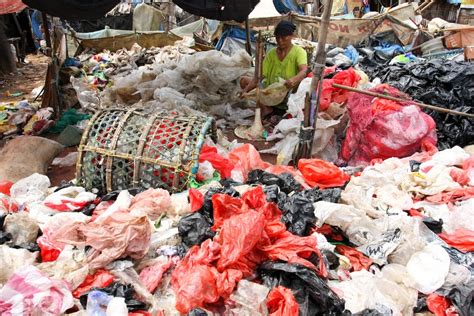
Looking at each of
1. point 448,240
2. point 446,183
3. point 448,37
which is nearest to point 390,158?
point 446,183

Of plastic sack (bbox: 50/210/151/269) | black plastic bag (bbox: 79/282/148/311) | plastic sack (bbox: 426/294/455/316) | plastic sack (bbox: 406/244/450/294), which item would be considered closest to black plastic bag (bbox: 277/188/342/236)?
plastic sack (bbox: 406/244/450/294)

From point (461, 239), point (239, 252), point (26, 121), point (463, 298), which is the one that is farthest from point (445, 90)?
point (26, 121)

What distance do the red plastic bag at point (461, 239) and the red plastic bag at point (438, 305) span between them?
50 cm

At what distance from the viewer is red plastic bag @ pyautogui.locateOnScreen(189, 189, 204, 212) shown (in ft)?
10.1

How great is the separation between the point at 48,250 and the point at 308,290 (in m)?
1.69

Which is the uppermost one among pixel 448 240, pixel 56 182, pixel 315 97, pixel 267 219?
pixel 315 97

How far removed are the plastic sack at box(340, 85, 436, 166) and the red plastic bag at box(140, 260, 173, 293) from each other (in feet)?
10.2

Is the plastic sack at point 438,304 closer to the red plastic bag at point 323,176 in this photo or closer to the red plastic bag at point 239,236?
the red plastic bag at point 239,236

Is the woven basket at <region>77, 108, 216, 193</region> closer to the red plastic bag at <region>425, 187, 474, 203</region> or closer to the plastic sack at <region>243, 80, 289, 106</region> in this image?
the red plastic bag at <region>425, 187, 474, 203</region>

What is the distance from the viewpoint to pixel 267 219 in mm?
2875

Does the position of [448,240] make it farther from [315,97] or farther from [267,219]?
[315,97]

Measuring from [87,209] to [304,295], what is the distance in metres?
1.86

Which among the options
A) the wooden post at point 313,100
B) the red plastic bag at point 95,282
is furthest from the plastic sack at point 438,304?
the wooden post at point 313,100

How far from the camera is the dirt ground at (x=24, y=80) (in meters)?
9.51
